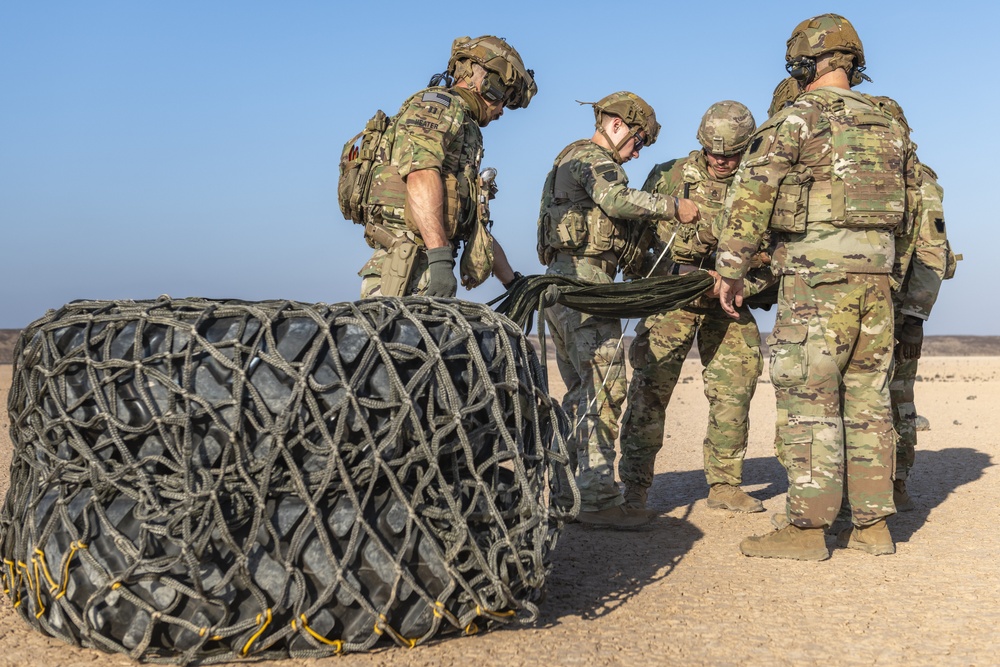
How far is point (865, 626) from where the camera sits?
163 inches

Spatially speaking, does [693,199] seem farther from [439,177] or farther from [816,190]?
[439,177]

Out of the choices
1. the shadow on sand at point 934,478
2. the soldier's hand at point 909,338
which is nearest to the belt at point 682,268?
the soldier's hand at point 909,338

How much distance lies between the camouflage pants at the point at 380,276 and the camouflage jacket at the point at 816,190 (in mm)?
1656

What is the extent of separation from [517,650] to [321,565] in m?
0.78

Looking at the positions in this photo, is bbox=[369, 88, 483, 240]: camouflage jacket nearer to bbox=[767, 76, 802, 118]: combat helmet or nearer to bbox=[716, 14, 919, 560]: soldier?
bbox=[716, 14, 919, 560]: soldier

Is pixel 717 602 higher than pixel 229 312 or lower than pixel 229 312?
lower

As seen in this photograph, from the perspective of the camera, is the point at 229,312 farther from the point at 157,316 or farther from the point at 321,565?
the point at 321,565

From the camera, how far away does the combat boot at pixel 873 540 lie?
18.0 feet

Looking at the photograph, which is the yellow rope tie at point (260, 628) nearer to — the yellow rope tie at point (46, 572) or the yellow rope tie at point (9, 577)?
the yellow rope tie at point (46, 572)

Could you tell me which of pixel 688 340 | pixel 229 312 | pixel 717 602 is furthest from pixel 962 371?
pixel 229 312

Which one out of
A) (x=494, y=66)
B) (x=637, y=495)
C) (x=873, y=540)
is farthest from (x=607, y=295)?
(x=873, y=540)

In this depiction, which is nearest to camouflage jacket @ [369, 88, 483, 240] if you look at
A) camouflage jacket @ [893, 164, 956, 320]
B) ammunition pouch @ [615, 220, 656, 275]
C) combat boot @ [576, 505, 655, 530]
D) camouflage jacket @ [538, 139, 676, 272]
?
camouflage jacket @ [538, 139, 676, 272]

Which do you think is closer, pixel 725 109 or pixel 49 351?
pixel 49 351

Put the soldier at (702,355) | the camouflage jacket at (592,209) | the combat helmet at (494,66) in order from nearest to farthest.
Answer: the combat helmet at (494,66)
the camouflage jacket at (592,209)
the soldier at (702,355)
